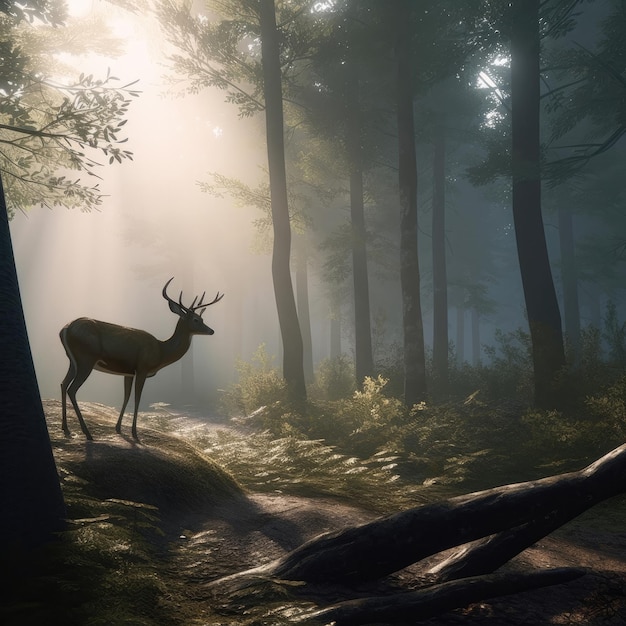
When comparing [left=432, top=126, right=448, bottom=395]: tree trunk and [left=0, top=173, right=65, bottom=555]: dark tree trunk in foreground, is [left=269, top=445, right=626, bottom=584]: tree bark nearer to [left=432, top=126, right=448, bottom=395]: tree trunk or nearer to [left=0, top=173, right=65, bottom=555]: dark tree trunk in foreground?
[left=0, top=173, right=65, bottom=555]: dark tree trunk in foreground

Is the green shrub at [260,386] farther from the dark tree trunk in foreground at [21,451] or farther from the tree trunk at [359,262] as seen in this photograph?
the dark tree trunk in foreground at [21,451]

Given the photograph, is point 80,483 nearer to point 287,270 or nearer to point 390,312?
point 287,270

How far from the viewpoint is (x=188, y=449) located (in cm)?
740

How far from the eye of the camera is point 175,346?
7.52m

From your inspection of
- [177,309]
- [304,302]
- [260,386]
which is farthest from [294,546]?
[304,302]

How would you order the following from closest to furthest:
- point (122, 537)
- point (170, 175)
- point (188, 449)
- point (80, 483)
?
point (122, 537) → point (80, 483) → point (188, 449) → point (170, 175)

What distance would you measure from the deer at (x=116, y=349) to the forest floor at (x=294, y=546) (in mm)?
720

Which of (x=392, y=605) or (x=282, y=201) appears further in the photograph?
(x=282, y=201)

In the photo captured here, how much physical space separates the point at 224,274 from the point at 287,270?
22031 millimetres

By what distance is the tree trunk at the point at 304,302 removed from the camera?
30828 mm

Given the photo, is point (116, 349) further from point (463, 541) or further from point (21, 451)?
point (463, 541)

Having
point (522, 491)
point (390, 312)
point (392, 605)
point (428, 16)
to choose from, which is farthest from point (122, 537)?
point (390, 312)

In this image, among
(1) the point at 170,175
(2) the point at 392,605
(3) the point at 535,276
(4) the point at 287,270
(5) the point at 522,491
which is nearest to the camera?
(2) the point at 392,605

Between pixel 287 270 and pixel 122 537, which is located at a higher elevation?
pixel 287 270
